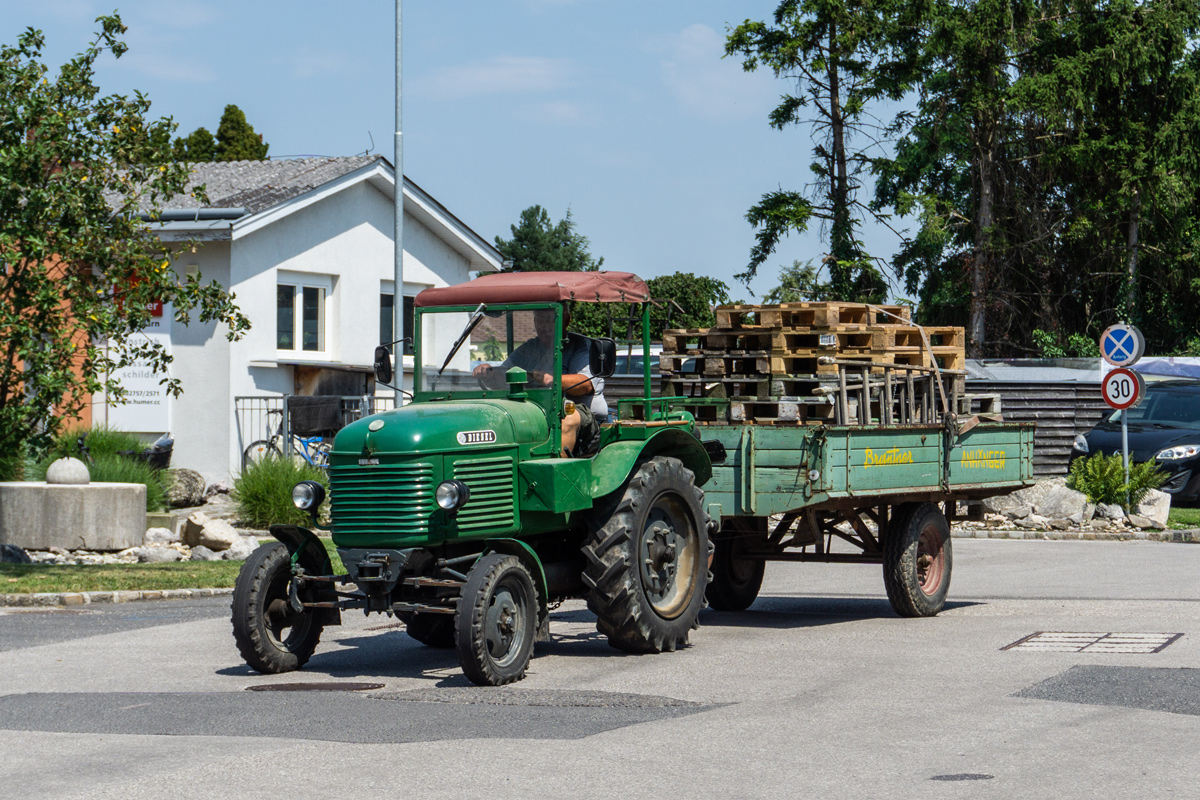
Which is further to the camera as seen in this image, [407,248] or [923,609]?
[407,248]

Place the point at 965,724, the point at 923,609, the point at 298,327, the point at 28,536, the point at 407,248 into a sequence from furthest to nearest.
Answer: the point at 407,248, the point at 298,327, the point at 28,536, the point at 923,609, the point at 965,724

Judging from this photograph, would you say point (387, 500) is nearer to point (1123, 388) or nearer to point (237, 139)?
point (1123, 388)

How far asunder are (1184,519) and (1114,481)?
116cm

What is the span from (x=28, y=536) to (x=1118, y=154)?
90.0ft

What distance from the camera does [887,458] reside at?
12117 mm

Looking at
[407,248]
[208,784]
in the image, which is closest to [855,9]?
[407,248]

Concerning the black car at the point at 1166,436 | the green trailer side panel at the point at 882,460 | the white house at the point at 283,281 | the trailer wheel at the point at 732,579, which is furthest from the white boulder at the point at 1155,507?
the white house at the point at 283,281

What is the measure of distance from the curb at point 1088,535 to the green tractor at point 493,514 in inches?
436

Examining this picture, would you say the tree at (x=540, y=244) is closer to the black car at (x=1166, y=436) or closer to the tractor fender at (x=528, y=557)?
the black car at (x=1166, y=436)

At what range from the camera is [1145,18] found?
118 feet

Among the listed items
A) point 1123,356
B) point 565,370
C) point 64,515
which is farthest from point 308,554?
point 1123,356

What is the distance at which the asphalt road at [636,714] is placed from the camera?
21.9ft

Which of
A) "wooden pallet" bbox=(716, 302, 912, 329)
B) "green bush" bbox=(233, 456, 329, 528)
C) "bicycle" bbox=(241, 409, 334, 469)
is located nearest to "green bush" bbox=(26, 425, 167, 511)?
"green bush" bbox=(233, 456, 329, 528)

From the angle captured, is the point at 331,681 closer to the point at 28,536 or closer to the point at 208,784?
the point at 208,784
